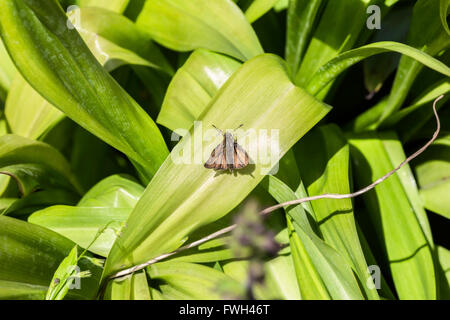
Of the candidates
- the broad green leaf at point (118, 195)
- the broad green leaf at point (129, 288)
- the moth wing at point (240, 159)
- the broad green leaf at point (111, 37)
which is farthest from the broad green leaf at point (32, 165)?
the moth wing at point (240, 159)

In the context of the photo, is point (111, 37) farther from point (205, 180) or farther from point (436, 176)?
point (436, 176)

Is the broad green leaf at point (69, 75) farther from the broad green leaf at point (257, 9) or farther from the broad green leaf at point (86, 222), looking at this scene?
the broad green leaf at point (257, 9)

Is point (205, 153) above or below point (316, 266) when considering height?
above

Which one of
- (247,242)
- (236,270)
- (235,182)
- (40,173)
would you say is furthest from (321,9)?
(247,242)

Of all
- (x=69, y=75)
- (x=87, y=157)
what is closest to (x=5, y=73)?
(x=87, y=157)

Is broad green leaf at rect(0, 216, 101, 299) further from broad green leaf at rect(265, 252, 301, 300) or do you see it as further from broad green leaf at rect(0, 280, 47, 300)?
broad green leaf at rect(265, 252, 301, 300)

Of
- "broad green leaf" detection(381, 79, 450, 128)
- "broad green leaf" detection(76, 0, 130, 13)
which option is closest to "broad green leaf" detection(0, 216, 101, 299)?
"broad green leaf" detection(76, 0, 130, 13)
